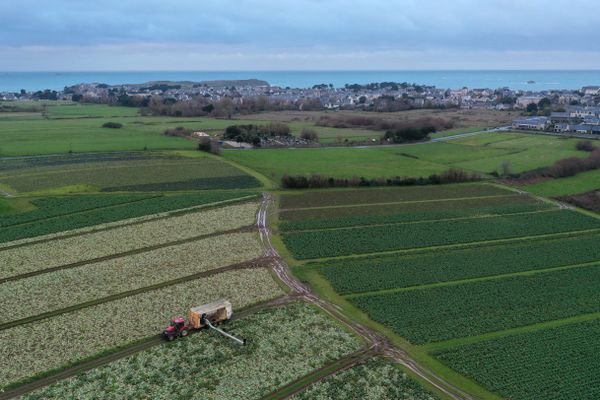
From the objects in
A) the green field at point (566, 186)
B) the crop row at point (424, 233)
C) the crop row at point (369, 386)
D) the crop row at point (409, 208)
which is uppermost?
the green field at point (566, 186)

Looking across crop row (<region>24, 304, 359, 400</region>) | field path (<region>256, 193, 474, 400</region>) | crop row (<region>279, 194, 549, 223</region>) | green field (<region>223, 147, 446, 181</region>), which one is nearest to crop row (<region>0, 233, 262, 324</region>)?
field path (<region>256, 193, 474, 400</region>)

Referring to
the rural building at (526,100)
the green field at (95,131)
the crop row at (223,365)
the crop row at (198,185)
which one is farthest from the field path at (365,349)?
the rural building at (526,100)

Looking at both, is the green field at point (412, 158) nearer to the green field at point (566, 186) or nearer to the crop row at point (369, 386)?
the green field at point (566, 186)

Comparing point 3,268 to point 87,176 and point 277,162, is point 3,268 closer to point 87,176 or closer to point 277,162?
point 87,176

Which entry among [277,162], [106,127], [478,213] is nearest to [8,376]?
[478,213]

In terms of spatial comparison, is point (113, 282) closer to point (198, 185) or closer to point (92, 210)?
point (92, 210)

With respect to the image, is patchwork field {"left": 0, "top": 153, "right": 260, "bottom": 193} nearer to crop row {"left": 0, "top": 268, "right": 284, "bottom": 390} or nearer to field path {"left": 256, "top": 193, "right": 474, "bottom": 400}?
field path {"left": 256, "top": 193, "right": 474, "bottom": 400}
